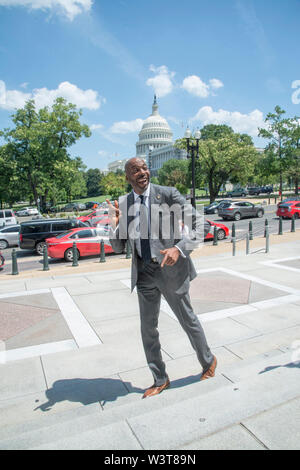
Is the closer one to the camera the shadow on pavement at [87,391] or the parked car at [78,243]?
the shadow on pavement at [87,391]

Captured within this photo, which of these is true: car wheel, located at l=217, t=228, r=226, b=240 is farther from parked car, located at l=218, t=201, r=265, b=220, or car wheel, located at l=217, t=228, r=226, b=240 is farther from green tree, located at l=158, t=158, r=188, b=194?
green tree, located at l=158, t=158, r=188, b=194

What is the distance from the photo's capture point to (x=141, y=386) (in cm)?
362

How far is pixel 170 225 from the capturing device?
3039 millimetres

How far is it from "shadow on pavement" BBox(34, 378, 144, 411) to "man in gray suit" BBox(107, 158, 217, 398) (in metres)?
0.73

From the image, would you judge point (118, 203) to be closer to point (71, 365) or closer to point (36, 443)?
point (36, 443)

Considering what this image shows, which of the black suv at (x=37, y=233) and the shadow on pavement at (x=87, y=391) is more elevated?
the black suv at (x=37, y=233)

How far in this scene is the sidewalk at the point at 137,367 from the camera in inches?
85.6

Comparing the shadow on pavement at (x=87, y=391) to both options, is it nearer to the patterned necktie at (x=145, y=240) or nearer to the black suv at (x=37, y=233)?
the patterned necktie at (x=145, y=240)

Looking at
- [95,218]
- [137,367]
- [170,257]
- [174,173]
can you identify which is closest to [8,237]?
[95,218]

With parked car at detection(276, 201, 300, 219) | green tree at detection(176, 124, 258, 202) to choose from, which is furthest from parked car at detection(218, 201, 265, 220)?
green tree at detection(176, 124, 258, 202)

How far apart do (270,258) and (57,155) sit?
118 ft

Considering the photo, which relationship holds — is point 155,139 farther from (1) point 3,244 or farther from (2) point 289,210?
(1) point 3,244

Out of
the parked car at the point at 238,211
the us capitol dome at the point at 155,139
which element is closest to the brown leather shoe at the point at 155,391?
the parked car at the point at 238,211

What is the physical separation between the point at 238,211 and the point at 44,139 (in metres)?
26.0
